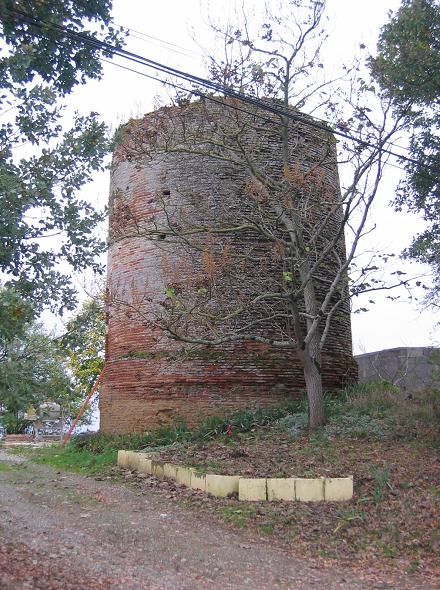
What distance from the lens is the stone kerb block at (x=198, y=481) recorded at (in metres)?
10.0

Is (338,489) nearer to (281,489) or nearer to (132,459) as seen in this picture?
(281,489)

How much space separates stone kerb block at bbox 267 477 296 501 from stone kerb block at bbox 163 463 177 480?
227 cm

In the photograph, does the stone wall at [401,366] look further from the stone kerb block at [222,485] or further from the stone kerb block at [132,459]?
the stone kerb block at [222,485]

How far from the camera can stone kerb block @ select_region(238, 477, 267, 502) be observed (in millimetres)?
9250

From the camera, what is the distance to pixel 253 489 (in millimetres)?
9297

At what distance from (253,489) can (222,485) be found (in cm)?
59

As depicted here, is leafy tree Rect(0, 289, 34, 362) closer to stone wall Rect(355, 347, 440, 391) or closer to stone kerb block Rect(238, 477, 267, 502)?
stone kerb block Rect(238, 477, 267, 502)

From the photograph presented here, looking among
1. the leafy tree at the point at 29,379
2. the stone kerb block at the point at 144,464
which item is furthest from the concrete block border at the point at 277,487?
the leafy tree at the point at 29,379

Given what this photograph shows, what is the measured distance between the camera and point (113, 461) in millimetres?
13320

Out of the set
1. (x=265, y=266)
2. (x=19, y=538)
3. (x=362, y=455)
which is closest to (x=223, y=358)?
(x=265, y=266)

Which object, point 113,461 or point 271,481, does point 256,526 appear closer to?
point 271,481

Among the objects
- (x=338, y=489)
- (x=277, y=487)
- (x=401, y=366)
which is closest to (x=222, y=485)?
(x=277, y=487)

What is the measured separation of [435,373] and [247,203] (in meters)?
5.47

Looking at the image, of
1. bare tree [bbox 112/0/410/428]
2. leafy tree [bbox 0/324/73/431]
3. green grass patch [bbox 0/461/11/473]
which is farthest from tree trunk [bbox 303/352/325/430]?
leafy tree [bbox 0/324/73/431]
